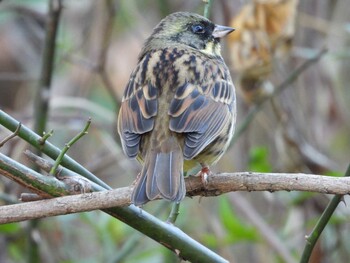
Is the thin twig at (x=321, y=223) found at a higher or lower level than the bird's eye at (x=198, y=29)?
lower

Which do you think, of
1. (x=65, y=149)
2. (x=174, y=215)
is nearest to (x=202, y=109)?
(x=174, y=215)

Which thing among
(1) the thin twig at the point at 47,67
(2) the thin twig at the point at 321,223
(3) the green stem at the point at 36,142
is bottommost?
(2) the thin twig at the point at 321,223

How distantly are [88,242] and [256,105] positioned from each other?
1.77 metres

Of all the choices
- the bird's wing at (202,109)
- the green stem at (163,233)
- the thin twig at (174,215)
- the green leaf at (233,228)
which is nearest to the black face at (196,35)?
the bird's wing at (202,109)

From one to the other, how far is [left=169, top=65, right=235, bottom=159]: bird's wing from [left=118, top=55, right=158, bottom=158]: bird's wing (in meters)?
0.09

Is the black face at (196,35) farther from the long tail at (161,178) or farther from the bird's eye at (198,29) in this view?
the long tail at (161,178)

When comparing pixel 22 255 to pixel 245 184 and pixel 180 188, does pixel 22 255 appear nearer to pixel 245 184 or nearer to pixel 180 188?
pixel 180 188

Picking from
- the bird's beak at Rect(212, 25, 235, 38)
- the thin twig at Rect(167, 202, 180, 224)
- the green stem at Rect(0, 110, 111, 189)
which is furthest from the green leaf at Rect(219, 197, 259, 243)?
the green stem at Rect(0, 110, 111, 189)

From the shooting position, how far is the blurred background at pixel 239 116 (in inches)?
157

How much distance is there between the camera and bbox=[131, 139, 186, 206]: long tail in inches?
97.9

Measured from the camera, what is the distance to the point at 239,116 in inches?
213

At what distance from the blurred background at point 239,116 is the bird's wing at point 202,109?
0.67 metres

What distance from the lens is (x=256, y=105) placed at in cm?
392

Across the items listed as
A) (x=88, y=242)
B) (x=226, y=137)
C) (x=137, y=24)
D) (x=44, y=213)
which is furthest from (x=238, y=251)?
(x=44, y=213)
